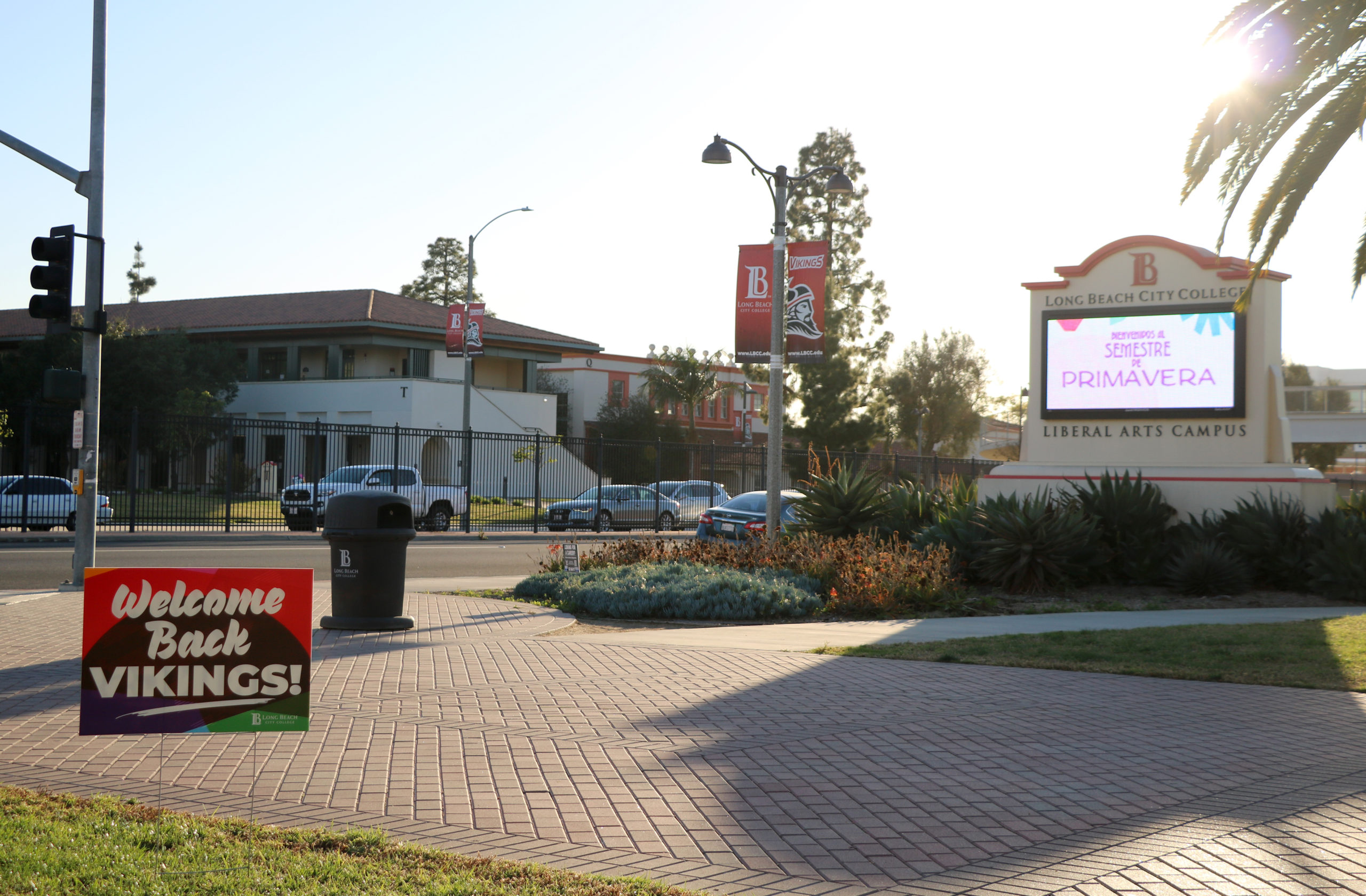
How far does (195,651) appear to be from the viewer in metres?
5.07

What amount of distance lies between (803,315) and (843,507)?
10.1 ft

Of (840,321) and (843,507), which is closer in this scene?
(843,507)

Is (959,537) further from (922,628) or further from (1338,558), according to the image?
(1338,558)

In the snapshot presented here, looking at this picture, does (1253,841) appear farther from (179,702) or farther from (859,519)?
(859,519)

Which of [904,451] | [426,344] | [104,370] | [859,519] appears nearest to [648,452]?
[426,344]

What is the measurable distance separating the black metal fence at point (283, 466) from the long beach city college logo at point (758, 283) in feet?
12.7

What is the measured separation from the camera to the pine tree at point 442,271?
267 feet

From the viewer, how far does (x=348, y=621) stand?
37.4ft

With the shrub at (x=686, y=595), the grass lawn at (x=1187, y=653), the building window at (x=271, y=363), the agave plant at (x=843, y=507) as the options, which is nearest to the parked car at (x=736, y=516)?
the agave plant at (x=843, y=507)

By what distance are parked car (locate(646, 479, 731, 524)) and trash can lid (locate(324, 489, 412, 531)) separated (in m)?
26.6

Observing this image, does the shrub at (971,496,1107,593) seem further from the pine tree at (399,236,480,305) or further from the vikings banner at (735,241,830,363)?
the pine tree at (399,236,480,305)

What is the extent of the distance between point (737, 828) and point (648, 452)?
51646mm

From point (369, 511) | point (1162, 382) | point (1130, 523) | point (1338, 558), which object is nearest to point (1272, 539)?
point (1338, 558)

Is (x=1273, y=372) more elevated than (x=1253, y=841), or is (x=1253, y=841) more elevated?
(x=1273, y=372)
